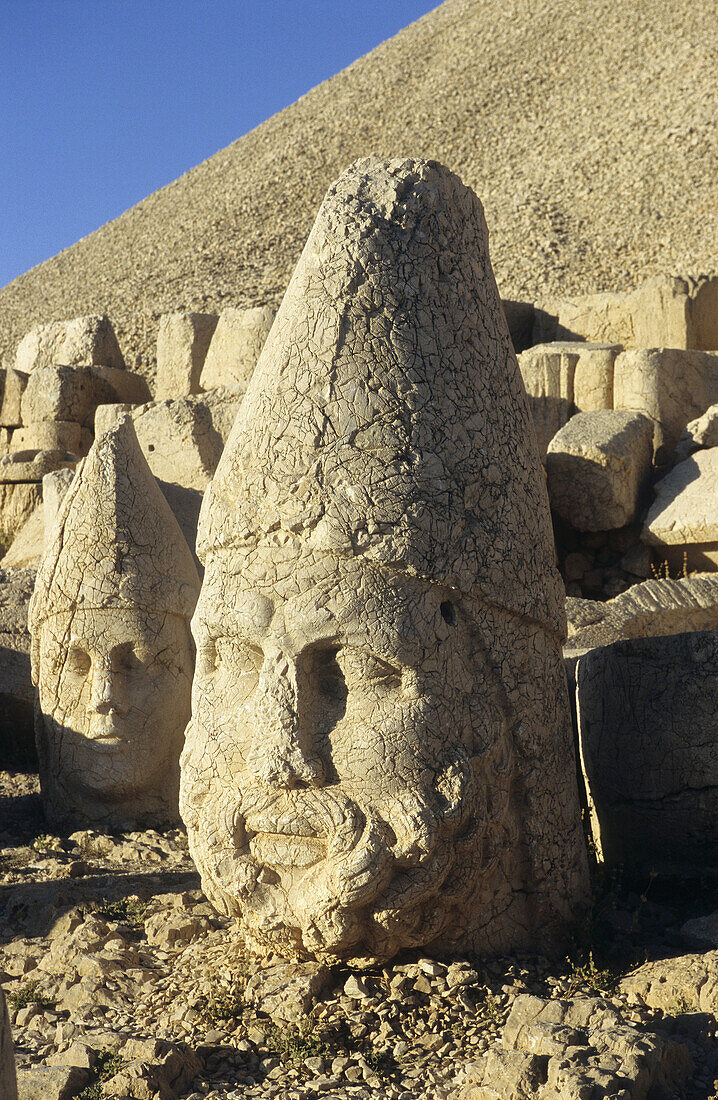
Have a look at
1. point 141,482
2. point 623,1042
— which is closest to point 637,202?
point 141,482

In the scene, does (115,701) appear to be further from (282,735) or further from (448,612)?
(448,612)

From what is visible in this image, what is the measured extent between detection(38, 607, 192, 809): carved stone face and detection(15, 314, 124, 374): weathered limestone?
9052 mm

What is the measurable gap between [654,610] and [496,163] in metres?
35.0

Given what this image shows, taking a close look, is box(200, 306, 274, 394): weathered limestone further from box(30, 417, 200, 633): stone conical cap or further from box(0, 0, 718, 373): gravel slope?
box(0, 0, 718, 373): gravel slope

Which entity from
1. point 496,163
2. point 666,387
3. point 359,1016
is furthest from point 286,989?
point 496,163

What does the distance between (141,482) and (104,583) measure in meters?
0.55

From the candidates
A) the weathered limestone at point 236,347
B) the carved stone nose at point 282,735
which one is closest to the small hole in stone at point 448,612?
the carved stone nose at point 282,735

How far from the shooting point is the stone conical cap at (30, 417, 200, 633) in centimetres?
537

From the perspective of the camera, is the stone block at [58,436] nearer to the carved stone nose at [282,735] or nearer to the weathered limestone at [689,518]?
the weathered limestone at [689,518]

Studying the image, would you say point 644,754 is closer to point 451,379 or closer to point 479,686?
point 479,686

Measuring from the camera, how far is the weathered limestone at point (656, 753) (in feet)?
13.2

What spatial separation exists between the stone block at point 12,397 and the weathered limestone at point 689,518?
850cm

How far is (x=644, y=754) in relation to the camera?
13.5 ft

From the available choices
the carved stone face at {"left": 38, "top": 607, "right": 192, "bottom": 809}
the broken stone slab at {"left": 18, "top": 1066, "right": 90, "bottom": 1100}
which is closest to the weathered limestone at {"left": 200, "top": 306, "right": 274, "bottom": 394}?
the carved stone face at {"left": 38, "top": 607, "right": 192, "bottom": 809}
